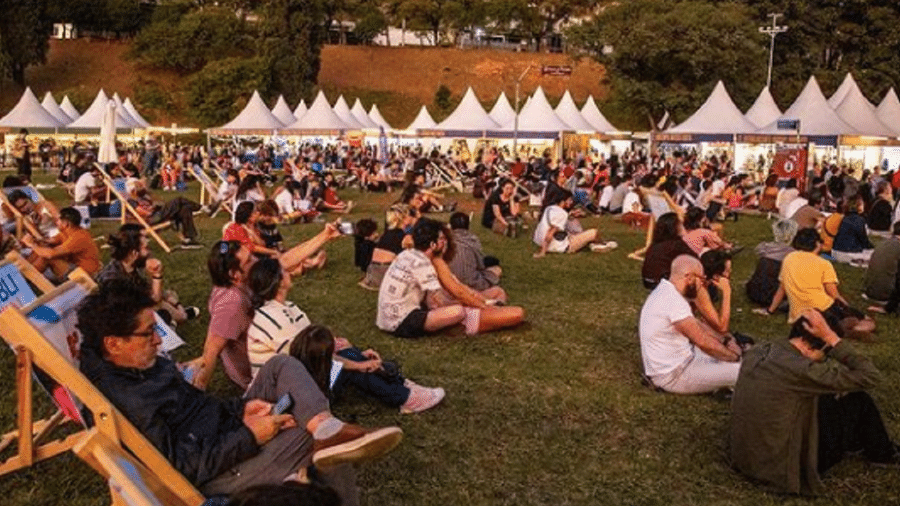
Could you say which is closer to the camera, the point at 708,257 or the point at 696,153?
the point at 708,257

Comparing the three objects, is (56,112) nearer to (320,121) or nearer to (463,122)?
(320,121)

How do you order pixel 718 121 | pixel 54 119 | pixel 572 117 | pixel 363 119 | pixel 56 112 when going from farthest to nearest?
pixel 363 119 → pixel 56 112 → pixel 572 117 → pixel 54 119 → pixel 718 121

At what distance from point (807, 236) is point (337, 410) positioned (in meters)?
4.84

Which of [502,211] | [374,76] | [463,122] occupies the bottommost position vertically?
[502,211]

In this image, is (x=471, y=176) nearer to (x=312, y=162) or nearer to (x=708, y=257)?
(x=312, y=162)

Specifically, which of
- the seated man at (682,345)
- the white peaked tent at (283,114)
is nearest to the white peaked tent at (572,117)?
the white peaked tent at (283,114)

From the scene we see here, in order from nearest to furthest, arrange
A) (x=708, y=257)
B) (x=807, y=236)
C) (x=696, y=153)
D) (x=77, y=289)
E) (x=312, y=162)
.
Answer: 1. (x=77, y=289)
2. (x=708, y=257)
3. (x=807, y=236)
4. (x=312, y=162)
5. (x=696, y=153)

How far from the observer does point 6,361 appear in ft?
21.9

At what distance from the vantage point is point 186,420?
3631 millimetres

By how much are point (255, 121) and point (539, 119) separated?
11.0 meters

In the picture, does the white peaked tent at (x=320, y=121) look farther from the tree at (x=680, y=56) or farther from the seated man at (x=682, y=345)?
the seated man at (x=682, y=345)

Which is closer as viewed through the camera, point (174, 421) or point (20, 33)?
point (174, 421)

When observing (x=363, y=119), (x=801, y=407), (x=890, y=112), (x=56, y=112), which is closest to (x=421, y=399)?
(x=801, y=407)

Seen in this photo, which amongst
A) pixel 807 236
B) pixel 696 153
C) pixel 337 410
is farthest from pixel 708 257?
pixel 696 153
